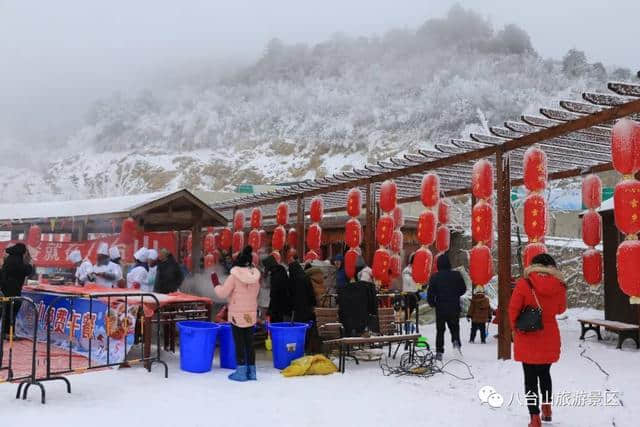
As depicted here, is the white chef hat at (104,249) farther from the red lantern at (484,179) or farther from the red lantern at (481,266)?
the red lantern at (484,179)

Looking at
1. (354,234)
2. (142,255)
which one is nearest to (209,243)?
(142,255)

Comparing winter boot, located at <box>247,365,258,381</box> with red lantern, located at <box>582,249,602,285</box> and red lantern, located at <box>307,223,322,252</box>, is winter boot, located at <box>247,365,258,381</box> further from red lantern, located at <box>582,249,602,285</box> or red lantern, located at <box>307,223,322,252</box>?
red lantern, located at <box>307,223,322,252</box>

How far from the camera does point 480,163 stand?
28.8ft

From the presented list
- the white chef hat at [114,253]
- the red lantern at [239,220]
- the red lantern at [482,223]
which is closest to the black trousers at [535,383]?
the red lantern at [482,223]

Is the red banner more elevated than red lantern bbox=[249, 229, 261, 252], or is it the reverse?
red lantern bbox=[249, 229, 261, 252]

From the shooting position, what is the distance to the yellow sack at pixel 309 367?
7406 mm

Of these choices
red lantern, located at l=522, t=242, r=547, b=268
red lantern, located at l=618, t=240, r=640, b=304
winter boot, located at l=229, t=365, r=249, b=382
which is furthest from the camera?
red lantern, located at l=522, t=242, r=547, b=268

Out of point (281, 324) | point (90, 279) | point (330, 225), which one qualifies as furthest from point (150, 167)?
point (281, 324)

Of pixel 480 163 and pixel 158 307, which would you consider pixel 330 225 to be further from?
pixel 158 307

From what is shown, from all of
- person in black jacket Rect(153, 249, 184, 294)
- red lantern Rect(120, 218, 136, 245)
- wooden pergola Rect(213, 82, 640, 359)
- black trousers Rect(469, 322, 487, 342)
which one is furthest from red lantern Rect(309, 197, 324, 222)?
black trousers Rect(469, 322, 487, 342)

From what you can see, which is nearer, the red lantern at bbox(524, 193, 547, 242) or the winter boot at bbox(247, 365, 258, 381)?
the winter boot at bbox(247, 365, 258, 381)

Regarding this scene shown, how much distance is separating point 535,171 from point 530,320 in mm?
3466

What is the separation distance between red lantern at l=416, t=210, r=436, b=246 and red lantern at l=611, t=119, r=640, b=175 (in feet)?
13.3

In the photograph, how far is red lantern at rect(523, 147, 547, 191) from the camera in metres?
7.72
